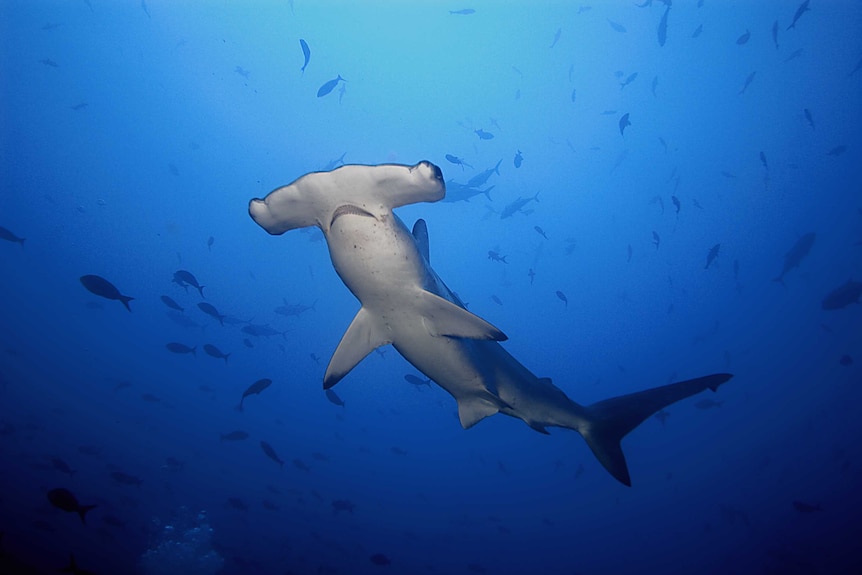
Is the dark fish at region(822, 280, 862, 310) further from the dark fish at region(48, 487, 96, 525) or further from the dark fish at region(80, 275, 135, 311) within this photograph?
the dark fish at region(48, 487, 96, 525)

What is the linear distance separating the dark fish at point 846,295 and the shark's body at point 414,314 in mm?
10541

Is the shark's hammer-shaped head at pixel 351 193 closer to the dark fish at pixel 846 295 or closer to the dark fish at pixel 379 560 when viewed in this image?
the dark fish at pixel 379 560

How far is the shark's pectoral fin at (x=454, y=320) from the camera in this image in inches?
129

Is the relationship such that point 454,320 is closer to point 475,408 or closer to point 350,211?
point 350,211

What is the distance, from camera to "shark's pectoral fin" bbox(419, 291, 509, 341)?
327 centimetres

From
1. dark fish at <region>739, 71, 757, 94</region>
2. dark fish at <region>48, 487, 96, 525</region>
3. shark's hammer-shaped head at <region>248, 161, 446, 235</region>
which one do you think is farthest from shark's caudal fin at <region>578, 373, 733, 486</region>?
dark fish at <region>739, 71, 757, 94</region>

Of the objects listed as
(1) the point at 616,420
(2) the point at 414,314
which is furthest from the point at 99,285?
(1) the point at 616,420

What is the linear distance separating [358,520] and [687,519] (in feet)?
97.8

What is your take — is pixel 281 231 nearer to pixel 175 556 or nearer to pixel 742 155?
pixel 742 155

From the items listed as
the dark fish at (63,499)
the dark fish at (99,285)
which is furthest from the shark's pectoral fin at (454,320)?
the dark fish at (63,499)

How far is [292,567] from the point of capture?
2384 cm

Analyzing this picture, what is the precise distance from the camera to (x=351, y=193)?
2801 mm

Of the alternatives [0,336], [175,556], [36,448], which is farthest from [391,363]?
[0,336]

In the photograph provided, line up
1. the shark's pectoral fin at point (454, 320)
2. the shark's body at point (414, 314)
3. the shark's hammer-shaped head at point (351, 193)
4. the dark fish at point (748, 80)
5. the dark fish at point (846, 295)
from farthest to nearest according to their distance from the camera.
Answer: the dark fish at point (748, 80) < the dark fish at point (846, 295) < the shark's pectoral fin at point (454, 320) < the shark's body at point (414, 314) < the shark's hammer-shaped head at point (351, 193)
